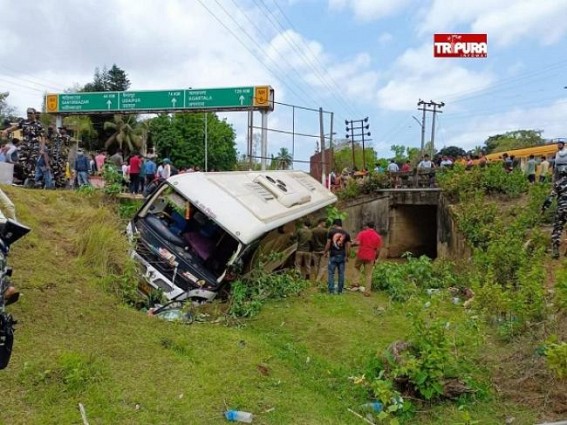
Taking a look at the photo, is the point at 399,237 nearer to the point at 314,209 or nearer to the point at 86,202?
the point at 314,209

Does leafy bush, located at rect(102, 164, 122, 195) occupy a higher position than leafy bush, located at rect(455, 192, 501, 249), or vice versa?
leafy bush, located at rect(102, 164, 122, 195)

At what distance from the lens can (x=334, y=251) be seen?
1098cm

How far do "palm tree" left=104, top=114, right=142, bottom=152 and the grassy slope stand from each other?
123 feet

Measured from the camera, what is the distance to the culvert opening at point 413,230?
22.4 metres

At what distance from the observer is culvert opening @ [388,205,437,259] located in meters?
22.4

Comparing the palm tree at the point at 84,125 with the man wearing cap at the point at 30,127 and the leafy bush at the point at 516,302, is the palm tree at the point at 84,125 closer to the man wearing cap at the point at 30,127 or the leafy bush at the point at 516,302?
the man wearing cap at the point at 30,127

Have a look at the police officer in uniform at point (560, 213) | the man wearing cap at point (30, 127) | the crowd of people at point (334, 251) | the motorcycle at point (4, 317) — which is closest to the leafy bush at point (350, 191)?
the crowd of people at point (334, 251)

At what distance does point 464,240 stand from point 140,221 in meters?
9.61

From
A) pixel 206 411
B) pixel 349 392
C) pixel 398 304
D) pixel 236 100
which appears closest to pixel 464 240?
pixel 398 304

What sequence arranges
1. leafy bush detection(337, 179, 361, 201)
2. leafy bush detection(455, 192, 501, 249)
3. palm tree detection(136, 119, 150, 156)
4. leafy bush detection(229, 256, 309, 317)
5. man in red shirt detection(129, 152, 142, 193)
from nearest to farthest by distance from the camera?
leafy bush detection(229, 256, 309, 317) → leafy bush detection(455, 192, 501, 249) → man in red shirt detection(129, 152, 142, 193) → leafy bush detection(337, 179, 361, 201) → palm tree detection(136, 119, 150, 156)

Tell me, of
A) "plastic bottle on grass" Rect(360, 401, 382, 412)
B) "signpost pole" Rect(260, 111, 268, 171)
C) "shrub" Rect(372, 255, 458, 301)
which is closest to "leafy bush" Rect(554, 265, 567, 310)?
"plastic bottle on grass" Rect(360, 401, 382, 412)

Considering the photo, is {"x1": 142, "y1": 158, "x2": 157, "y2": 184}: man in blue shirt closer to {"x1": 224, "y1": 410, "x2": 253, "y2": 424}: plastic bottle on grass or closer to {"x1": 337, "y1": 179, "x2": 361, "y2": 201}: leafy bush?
{"x1": 337, "y1": 179, "x2": 361, "y2": 201}: leafy bush

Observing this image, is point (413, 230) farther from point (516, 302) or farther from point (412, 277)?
point (516, 302)

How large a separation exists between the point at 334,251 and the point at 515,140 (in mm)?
53459
